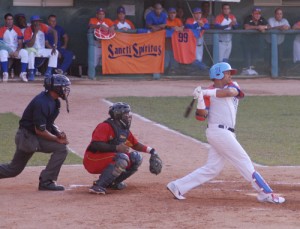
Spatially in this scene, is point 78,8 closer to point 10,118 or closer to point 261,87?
point 261,87

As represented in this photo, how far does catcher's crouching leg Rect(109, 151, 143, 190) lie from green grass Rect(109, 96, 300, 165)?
9.67 feet

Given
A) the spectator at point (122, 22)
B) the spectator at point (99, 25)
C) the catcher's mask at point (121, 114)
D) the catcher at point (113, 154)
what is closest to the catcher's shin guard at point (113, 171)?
the catcher at point (113, 154)

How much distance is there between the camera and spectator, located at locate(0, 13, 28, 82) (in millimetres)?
21156

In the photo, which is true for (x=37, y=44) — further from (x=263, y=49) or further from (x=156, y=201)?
(x=156, y=201)

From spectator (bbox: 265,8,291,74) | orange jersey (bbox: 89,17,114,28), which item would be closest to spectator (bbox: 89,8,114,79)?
orange jersey (bbox: 89,17,114,28)

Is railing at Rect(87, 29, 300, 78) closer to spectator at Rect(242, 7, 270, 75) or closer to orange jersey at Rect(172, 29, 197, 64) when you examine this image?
spectator at Rect(242, 7, 270, 75)

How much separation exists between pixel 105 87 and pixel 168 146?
24.7 feet

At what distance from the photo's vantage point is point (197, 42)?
22.7 meters

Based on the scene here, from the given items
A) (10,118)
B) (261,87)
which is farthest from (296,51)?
(10,118)

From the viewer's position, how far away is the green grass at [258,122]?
1330 cm

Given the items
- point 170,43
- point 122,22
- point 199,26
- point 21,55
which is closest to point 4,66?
point 21,55

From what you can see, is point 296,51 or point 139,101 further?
point 296,51

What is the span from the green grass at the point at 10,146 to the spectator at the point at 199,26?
23.4 feet

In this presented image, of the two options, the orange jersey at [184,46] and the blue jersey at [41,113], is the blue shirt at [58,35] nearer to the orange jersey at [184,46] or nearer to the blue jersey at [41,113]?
the orange jersey at [184,46]
